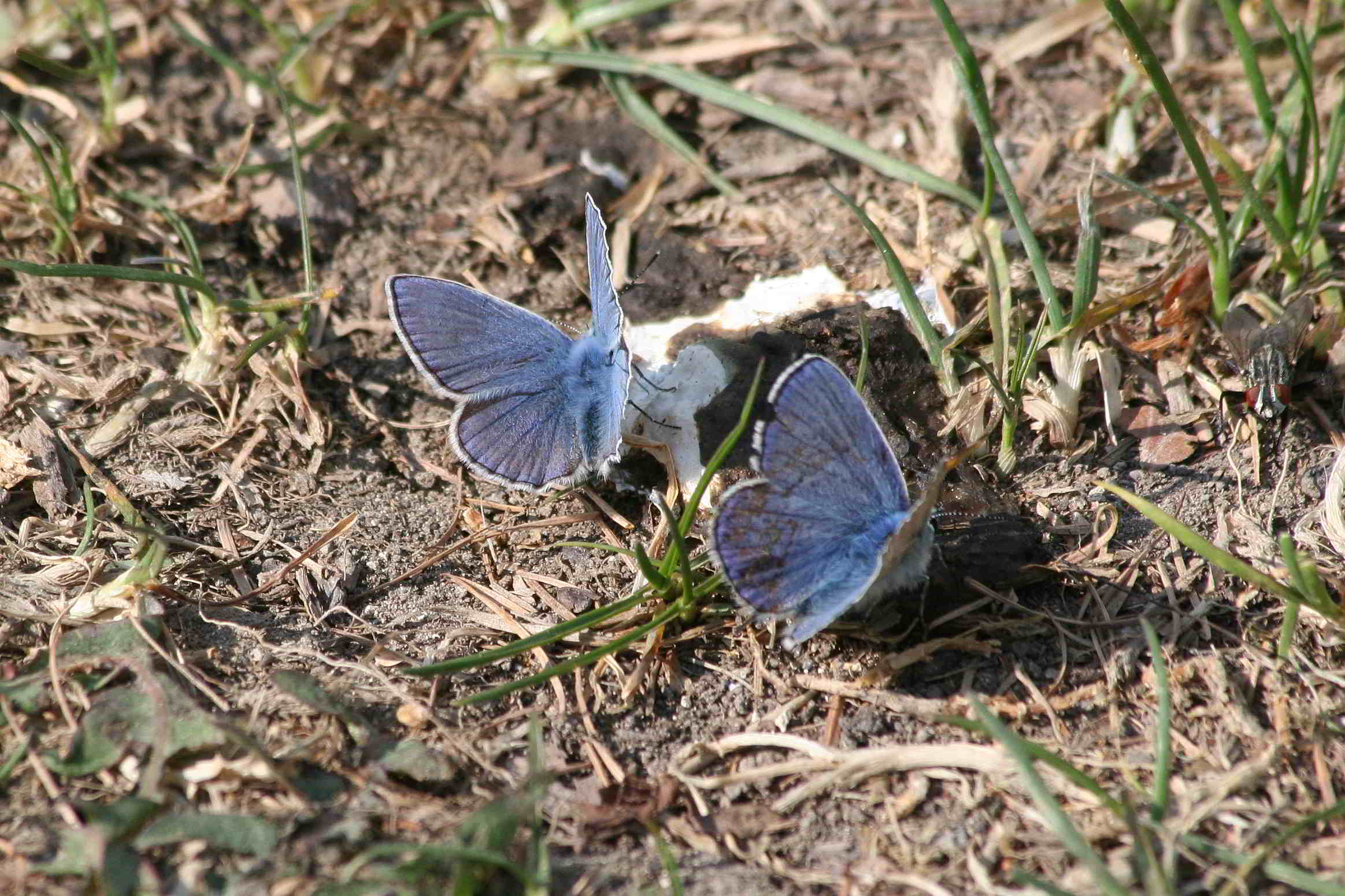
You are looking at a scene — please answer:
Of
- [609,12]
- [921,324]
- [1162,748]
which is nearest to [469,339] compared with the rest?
[921,324]

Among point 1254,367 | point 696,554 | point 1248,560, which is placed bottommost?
point 696,554

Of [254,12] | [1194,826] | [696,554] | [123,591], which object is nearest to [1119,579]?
[1194,826]

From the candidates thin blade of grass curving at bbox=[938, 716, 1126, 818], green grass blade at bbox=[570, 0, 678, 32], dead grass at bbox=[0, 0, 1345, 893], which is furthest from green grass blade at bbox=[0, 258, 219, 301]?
thin blade of grass curving at bbox=[938, 716, 1126, 818]

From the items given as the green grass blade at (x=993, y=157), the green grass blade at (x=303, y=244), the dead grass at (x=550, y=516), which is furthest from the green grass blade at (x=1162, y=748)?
the green grass blade at (x=303, y=244)

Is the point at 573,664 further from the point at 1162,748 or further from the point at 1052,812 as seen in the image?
the point at 1162,748

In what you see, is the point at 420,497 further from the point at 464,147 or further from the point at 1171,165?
the point at 1171,165

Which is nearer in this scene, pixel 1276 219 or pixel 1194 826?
pixel 1194 826

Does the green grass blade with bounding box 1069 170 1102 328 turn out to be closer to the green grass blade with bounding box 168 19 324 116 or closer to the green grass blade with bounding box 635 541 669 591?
the green grass blade with bounding box 635 541 669 591

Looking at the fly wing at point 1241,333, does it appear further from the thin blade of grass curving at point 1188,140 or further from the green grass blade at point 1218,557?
the green grass blade at point 1218,557
